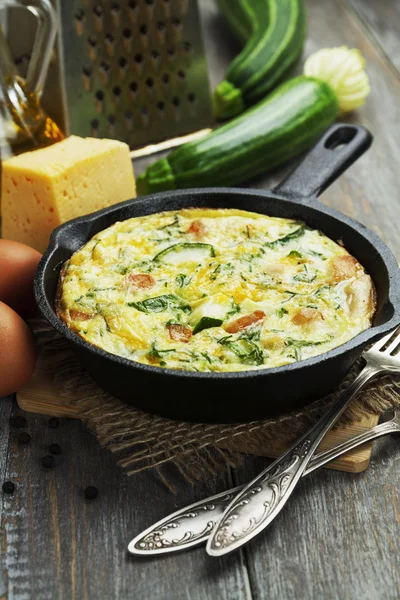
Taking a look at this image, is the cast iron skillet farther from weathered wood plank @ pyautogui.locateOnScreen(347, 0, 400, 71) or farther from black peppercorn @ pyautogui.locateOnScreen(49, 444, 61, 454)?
weathered wood plank @ pyautogui.locateOnScreen(347, 0, 400, 71)

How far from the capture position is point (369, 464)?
2559mm

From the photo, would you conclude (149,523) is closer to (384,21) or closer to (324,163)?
(324,163)

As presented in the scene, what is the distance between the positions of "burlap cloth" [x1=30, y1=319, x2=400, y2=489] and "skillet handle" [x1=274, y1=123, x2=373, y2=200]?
92 centimetres

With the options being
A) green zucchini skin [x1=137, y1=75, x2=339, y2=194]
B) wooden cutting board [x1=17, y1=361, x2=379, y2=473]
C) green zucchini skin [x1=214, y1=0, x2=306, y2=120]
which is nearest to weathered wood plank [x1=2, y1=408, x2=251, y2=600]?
wooden cutting board [x1=17, y1=361, x2=379, y2=473]

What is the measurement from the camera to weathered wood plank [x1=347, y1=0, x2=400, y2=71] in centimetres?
557

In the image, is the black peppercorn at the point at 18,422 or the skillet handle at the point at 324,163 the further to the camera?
the skillet handle at the point at 324,163

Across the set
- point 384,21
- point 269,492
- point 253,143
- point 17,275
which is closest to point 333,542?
point 269,492

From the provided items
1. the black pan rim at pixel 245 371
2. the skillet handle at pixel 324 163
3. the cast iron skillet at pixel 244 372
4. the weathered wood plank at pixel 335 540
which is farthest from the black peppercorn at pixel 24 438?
the skillet handle at pixel 324 163

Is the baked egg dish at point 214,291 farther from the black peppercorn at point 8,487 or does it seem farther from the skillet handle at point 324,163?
the black peppercorn at point 8,487

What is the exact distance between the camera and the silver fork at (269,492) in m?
2.19

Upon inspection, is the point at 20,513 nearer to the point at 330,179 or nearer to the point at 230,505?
the point at 230,505

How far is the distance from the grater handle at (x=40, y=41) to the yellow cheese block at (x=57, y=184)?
47cm

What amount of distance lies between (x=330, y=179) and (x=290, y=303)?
33.5 inches

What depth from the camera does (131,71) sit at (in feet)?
14.1
